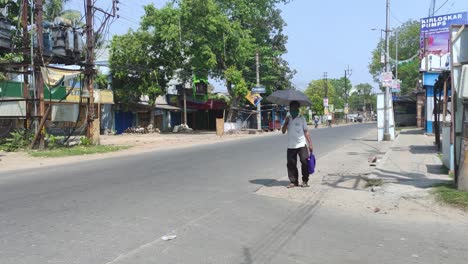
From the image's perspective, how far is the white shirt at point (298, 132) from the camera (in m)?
10.0

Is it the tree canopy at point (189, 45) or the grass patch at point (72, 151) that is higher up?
the tree canopy at point (189, 45)

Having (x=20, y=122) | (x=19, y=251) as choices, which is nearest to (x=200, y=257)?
(x=19, y=251)

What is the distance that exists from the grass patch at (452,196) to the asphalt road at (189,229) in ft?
4.08

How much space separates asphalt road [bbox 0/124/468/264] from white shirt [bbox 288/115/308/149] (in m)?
1.34

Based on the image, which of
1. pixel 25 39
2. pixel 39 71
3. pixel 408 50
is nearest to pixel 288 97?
pixel 39 71

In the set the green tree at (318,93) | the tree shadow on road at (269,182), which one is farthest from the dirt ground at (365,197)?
the green tree at (318,93)

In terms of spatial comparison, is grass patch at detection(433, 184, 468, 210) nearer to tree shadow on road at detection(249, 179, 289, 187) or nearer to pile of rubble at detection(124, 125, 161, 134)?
tree shadow on road at detection(249, 179, 289, 187)

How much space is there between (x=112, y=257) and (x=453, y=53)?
708cm

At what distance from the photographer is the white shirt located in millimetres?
10031

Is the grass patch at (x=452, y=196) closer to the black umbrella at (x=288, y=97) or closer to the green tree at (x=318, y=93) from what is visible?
the black umbrella at (x=288, y=97)

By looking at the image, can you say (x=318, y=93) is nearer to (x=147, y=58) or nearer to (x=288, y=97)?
(x=147, y=58)

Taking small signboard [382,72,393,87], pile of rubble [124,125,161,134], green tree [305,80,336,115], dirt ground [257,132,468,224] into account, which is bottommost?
dirt ground [257,132,468,224]

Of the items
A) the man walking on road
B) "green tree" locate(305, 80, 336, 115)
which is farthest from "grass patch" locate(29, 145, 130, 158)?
"green tree" locate(305, 80, 336, 115)

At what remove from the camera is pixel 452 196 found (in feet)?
27.3
